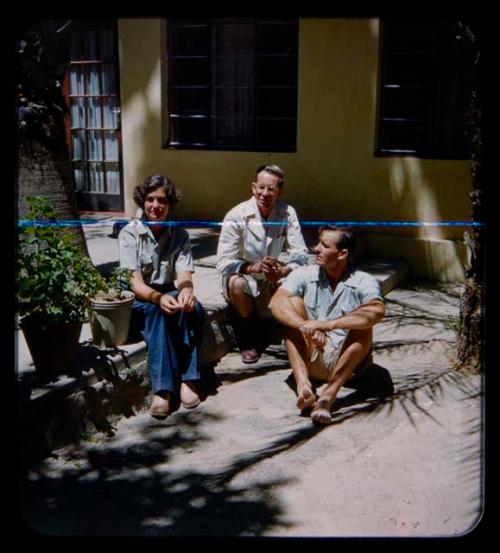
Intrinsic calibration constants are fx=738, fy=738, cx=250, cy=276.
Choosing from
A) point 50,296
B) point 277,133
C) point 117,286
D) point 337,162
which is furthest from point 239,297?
point 277,133

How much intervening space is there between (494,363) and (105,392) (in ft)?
7.94

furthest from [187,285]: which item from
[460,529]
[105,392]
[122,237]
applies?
[460,529]

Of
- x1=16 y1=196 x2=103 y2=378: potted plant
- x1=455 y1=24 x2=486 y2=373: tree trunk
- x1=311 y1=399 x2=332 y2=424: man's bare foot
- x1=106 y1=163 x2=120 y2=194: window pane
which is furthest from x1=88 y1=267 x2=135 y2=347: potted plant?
x1=106 y1=163 x2=120 y2=194: window pane

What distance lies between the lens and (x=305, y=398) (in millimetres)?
4578

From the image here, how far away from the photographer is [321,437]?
4410 millimetres

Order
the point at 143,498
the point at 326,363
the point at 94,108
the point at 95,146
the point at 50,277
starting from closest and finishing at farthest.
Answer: the point at 143,498 < the point at 50,277 < the point at 326,363 < the point at 94,108 < the point at 95,146

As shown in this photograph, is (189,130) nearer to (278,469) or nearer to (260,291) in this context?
(260,291)

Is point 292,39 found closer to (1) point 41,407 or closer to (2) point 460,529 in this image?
(1) point 41,407

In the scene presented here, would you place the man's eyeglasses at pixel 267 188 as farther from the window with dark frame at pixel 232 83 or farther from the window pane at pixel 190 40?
the window pane at pixel 190 40

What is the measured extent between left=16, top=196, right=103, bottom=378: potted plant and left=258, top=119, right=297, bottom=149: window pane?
15.6 ft

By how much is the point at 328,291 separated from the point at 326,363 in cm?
48

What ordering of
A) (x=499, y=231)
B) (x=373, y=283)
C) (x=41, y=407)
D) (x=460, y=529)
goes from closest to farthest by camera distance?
(x=499, y=231) → (x=460, y=529) → (x=41, y=407) → (x=373, y=283)

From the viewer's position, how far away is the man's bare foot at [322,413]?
4527 mm

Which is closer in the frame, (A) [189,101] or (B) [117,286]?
(B) [117,286]
